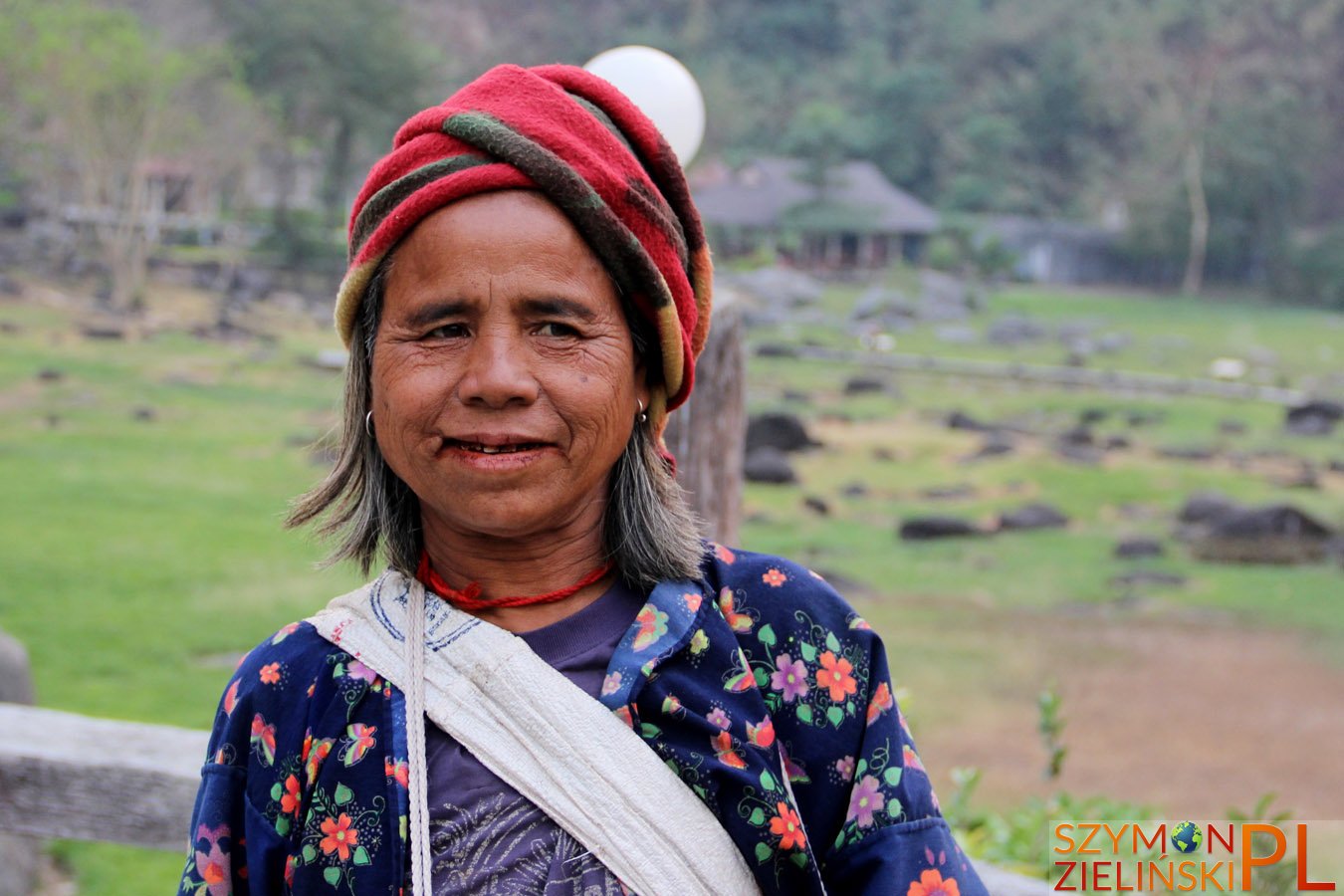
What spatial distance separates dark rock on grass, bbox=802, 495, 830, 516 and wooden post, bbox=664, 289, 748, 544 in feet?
34.4

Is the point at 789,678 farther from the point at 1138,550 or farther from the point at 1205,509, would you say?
the point at 1205,509

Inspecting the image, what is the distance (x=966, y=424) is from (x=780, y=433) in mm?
3113

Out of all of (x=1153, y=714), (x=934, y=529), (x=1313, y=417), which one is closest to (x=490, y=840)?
(x=1153, y=714)

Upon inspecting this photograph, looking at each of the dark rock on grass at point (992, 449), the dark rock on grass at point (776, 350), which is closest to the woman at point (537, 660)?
the dark rock on grass at point (992, 449)

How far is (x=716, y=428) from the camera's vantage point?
2.72 metres

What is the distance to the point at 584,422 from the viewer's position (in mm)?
1339

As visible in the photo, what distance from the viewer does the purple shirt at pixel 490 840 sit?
1.26 meters

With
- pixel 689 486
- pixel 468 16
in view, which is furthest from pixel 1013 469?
pixel 468 16

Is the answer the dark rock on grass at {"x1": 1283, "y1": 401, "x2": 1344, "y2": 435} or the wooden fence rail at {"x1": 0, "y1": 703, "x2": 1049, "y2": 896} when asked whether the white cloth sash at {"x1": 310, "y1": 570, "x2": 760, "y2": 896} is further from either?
the dark rock on grass at {"x1": 1283, "y1": 401, "x2": 1344, "y2": 435}

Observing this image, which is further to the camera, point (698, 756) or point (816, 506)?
point (816, 506)

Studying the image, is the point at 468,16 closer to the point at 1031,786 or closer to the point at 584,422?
the point at 1031,786

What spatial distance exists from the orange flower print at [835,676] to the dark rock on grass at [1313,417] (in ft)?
62.6

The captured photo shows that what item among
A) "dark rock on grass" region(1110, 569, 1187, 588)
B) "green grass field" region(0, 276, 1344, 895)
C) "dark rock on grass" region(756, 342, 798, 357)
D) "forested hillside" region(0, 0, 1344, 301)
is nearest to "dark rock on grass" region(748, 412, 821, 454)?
"green grass field" region(0, 276, 1344, 895)

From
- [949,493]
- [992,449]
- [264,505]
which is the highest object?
[264,505]
